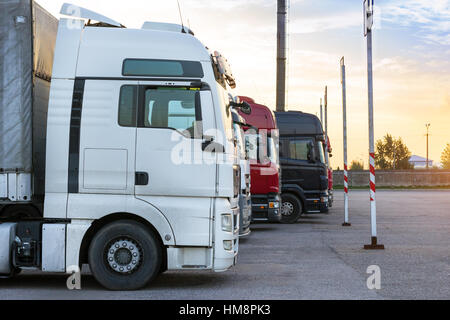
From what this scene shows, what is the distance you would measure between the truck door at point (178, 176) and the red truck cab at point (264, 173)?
8.78 meters

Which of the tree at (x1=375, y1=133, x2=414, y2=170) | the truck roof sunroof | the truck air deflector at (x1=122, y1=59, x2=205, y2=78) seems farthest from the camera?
the tree at (x1=375, y1=133, x2=414, y2=170)

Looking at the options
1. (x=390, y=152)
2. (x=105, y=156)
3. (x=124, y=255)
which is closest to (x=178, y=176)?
(x=105, y=156)

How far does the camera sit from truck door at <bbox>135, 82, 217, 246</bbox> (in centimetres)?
841

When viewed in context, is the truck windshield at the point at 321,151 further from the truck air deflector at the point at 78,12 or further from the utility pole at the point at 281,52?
the truck air deflector at the point at 78,12

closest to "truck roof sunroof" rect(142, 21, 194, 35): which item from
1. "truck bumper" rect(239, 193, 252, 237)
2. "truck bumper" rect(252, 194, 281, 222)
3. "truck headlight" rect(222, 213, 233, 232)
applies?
"truck headlight" rect(222, 213, 233, 232)

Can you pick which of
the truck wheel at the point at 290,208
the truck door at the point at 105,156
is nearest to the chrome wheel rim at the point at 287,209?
the truck wheel at the point at 290,208

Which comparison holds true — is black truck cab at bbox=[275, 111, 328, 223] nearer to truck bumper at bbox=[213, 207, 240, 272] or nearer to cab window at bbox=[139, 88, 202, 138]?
truck bumper at bbox=[213, 207, 240, 272]

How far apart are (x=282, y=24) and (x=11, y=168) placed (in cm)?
2408

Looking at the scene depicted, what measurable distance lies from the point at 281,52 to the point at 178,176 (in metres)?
23.4

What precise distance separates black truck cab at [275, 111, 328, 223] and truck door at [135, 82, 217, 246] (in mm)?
11930

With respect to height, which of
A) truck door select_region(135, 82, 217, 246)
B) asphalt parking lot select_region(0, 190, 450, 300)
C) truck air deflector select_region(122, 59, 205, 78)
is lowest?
asphalt parking lot select_region(0, 190, 450, 300)

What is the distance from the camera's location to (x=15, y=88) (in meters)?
8.50

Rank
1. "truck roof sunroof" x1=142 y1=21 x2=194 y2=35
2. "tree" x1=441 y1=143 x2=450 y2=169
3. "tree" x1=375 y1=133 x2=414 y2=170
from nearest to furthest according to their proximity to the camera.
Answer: "truck roof sunroof" x1=142 y1=21 x2=194 y2=35
"tree" x1=375 y1=133 x2=414 y2=170
"tree" x1=441 y1=143 x2=450 y2=169

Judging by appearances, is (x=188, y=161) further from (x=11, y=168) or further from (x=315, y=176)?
(x=315, y=176)
